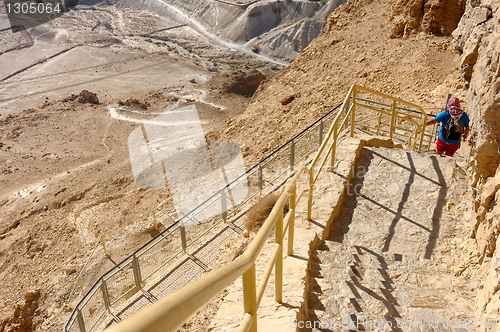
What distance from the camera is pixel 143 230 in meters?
12.6

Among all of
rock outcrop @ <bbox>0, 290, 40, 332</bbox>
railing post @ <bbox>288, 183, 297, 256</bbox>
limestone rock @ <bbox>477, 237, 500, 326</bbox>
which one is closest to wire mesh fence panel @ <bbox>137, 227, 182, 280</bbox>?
rock outcrop @ <bbox>0, 290, 40, 332</bbox>

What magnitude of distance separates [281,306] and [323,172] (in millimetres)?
3259

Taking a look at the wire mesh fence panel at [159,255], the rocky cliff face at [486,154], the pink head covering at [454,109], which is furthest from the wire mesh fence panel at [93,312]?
the pink head covering at [454,109]

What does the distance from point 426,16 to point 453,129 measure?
1270cm

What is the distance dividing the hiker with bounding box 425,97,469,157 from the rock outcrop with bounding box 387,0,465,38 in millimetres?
12047

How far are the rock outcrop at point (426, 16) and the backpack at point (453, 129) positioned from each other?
12.1m

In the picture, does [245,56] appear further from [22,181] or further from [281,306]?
[281,306]

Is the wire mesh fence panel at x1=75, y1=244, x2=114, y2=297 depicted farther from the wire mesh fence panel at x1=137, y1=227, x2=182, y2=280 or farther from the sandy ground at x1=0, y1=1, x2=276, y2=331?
the wire mesh fence panel at x1=137, y1=227, x2=182, y2=280

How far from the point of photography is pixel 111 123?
28.7 m

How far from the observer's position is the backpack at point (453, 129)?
20.2ft

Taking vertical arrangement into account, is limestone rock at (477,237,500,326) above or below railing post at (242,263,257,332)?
below

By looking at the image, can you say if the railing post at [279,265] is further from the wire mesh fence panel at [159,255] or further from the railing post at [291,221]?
the wire mesh fence panel at [159,255]

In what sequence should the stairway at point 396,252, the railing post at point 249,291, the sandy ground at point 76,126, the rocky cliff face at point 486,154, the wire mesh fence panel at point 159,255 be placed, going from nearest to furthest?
1. the railing post at point 249,291
2. the stairway at point 396,252
3. the rocky cliff face at point 486,154
4. the wire mesh fence panel at point 159,255
5. the sandy ground at point 76,126

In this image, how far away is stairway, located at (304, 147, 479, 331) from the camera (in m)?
3.34
